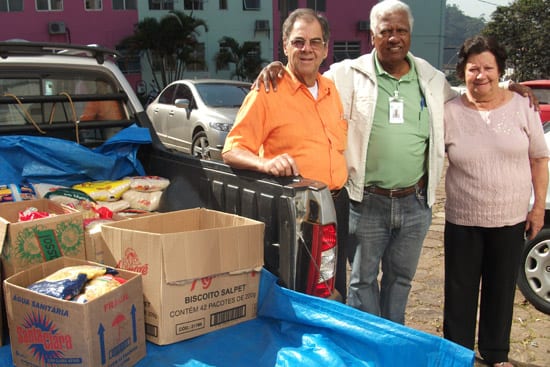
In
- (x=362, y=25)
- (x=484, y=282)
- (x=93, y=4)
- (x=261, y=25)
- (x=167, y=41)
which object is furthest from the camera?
(x=362, y=25)

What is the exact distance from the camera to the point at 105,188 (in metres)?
3.10

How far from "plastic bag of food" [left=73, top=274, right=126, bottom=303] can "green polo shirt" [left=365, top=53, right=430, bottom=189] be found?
5.03 feet

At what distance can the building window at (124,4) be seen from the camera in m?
28.5

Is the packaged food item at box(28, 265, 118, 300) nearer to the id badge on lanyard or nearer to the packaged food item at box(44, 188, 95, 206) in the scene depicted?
the packaged food item at box(44, 188, 95, 206)

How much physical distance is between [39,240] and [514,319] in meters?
3.36

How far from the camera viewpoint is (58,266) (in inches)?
79.7

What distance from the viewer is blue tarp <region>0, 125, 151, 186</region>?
3117 mm

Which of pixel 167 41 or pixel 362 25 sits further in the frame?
pixel 362 25

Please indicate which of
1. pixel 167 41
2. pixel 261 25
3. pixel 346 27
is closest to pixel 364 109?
pixel 167 41

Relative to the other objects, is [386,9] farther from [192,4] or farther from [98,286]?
[192,4]

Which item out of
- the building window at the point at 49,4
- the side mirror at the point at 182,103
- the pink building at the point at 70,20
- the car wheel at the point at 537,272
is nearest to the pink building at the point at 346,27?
the pink building at the point at 70,20

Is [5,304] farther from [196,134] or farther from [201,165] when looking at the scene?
[196,134]

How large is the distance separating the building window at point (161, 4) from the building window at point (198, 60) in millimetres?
2667

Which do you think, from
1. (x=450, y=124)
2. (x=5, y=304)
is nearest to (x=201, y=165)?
(x=5, y=304)
